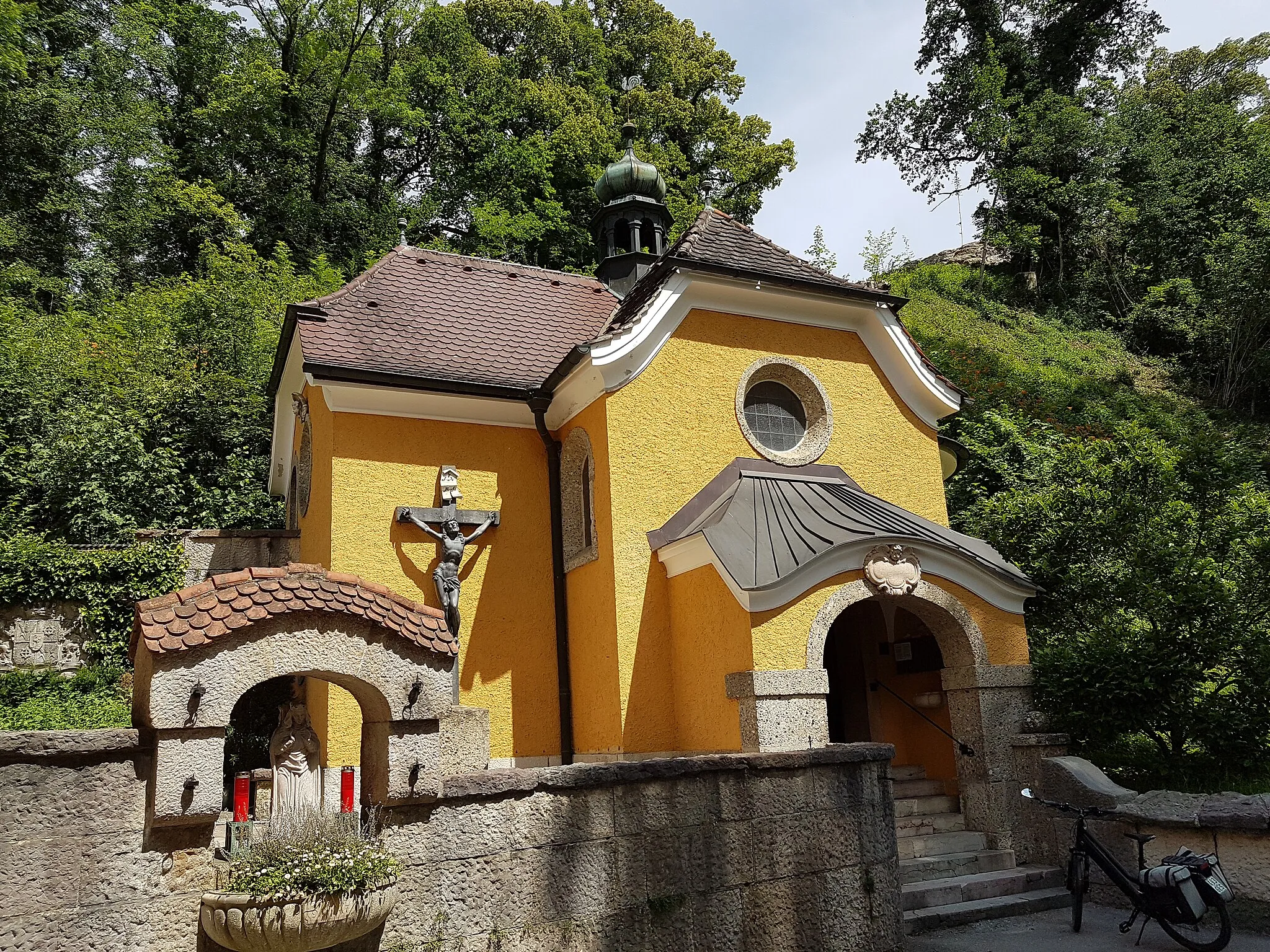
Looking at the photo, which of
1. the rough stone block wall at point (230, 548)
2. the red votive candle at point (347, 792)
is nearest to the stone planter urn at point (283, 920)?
the red votive candle at point (347, 792)

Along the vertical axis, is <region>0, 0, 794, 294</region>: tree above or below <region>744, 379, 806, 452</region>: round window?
above

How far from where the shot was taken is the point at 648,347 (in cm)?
1034

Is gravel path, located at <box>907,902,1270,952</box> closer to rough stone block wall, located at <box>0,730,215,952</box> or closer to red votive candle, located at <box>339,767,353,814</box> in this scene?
red votive candle, located at <box>339,767,353,814</box>

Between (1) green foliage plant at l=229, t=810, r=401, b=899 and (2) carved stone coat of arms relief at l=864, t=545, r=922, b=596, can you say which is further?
(2) carved stone coat of arms relief at l=864, t=545, r=922, b=596

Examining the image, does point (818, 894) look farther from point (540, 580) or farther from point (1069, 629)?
point (1069, 629)

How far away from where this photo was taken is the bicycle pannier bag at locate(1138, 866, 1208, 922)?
632 cm

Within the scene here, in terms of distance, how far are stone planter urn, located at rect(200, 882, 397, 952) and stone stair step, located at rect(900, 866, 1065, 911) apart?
16.2 ft

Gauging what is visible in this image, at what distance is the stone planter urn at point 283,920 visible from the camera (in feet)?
13.0

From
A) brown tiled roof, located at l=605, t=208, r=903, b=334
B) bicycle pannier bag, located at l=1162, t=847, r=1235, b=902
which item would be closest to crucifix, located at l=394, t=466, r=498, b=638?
brown tiled roof, located at l=605, t=208, r=903, b=334

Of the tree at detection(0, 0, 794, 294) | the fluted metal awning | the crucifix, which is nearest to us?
the fluted metal awning

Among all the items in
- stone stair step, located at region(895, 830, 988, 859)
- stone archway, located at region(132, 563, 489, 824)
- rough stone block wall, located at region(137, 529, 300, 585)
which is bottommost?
stone stair step, located at region(895, 830, 988, 859)

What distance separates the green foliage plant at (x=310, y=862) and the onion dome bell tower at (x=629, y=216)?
1223 centimetres

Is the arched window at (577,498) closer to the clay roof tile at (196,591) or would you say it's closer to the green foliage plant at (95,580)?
the green foliage plant at (95,580)

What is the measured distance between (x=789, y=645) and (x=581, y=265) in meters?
21.4
